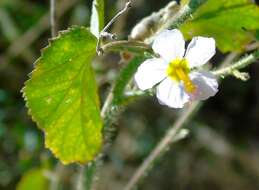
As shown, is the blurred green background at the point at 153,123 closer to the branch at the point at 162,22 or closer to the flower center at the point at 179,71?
the branch at the point at 162,22

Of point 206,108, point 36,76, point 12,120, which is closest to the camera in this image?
point 36,76

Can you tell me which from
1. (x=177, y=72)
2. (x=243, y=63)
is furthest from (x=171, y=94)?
(x=243, y=63)

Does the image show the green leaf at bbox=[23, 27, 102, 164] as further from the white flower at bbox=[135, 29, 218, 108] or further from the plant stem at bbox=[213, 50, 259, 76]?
the plant stem at bbox=[213, 50, 259, 76]

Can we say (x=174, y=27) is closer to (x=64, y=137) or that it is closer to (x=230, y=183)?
(x=64, y=137)

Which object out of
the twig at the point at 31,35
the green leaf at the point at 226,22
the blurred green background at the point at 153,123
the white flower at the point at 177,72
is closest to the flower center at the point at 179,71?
the white flower at the point at 177,72

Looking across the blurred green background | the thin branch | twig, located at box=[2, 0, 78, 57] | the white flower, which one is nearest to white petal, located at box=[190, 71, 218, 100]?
the white flower

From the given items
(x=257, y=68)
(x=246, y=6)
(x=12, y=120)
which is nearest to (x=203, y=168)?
(x=257, y=68)

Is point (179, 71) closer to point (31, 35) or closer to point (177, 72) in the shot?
point (177, 72)
